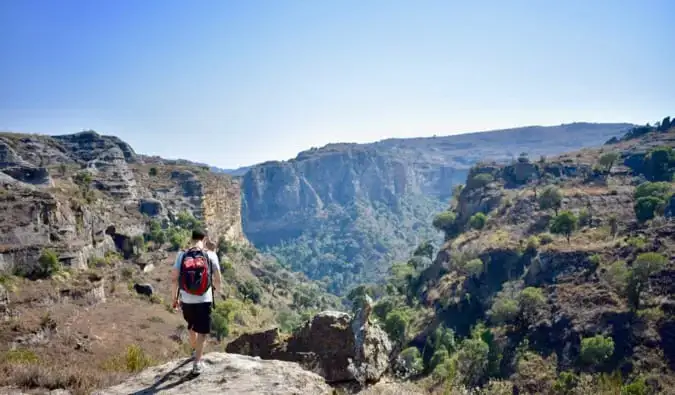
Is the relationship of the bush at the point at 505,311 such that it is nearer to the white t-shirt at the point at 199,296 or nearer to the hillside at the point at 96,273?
the hillside at the point at 96,273

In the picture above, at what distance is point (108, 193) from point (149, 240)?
10.8m

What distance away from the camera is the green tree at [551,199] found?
2350 inches

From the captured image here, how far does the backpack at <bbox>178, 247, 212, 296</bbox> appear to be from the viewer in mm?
6844

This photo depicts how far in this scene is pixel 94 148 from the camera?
274 ft

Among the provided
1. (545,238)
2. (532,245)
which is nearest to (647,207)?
(545,238)

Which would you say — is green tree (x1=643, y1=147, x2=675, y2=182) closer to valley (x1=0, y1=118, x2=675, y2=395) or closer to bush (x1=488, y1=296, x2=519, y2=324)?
valley (x1=0, y1=118, x2=675, y2=395)

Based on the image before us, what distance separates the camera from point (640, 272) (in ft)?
117

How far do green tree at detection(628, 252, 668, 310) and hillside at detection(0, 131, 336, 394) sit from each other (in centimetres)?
3193

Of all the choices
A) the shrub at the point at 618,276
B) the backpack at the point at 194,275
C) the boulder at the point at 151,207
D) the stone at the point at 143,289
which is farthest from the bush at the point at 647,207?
the boulder at the point at 151,207

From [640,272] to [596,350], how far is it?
7.89 m

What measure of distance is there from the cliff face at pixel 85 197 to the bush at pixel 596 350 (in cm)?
3724

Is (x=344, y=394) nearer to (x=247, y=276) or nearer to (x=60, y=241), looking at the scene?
(x=60, y=241)

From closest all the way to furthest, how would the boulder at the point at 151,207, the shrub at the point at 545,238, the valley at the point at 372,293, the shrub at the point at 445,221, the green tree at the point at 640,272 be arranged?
the valley at the point at 372,293
the green tree at the point at 640,272
the shrub at the point at 545,238
the boulder at the point at 151,207
the shrub at the point at 445,221

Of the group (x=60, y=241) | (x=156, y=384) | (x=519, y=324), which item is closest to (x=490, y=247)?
(x=519, y=324)
